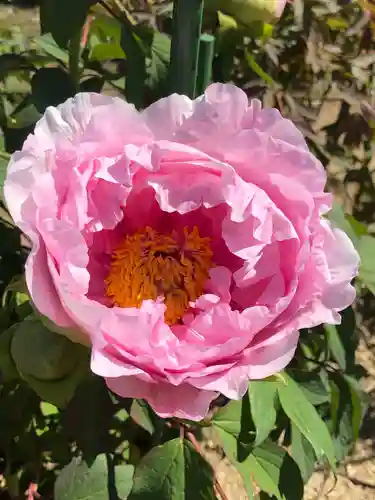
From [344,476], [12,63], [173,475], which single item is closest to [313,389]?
[173,475]

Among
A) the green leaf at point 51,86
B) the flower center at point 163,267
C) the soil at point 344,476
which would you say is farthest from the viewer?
the soil at point 344,476

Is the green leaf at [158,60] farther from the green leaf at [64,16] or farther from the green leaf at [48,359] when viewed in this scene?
the green leaf at [48,359]

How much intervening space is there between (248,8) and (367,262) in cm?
39

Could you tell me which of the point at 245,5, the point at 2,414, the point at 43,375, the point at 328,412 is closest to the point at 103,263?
the point at 43,375

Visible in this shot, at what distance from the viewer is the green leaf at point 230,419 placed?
1.09m

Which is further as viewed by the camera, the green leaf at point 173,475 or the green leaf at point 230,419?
the green leaf at point 230,419

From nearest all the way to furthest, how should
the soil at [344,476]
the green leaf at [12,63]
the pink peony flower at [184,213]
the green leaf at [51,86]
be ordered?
the pink peony flower at [184,213], the green leaf at [51,86], the green leaf at [12,63], the soil at [344,476]

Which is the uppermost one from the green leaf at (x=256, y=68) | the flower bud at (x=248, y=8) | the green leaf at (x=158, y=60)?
the flower bud at (x=248, y=8)

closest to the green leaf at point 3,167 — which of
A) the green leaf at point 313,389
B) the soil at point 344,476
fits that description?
the green leaf at point 313,389

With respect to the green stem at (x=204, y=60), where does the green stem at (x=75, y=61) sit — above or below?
below

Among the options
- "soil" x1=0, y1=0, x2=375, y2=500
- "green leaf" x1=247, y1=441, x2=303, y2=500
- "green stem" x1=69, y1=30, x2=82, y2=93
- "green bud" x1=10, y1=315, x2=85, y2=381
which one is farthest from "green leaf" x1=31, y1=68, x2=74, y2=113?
"soil" x1=0, y1=0, x2=375, y2=500

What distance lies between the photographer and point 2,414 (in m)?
1.31

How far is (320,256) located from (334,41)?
0.94 metres

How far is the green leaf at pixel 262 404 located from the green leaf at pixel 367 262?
0.80ft
